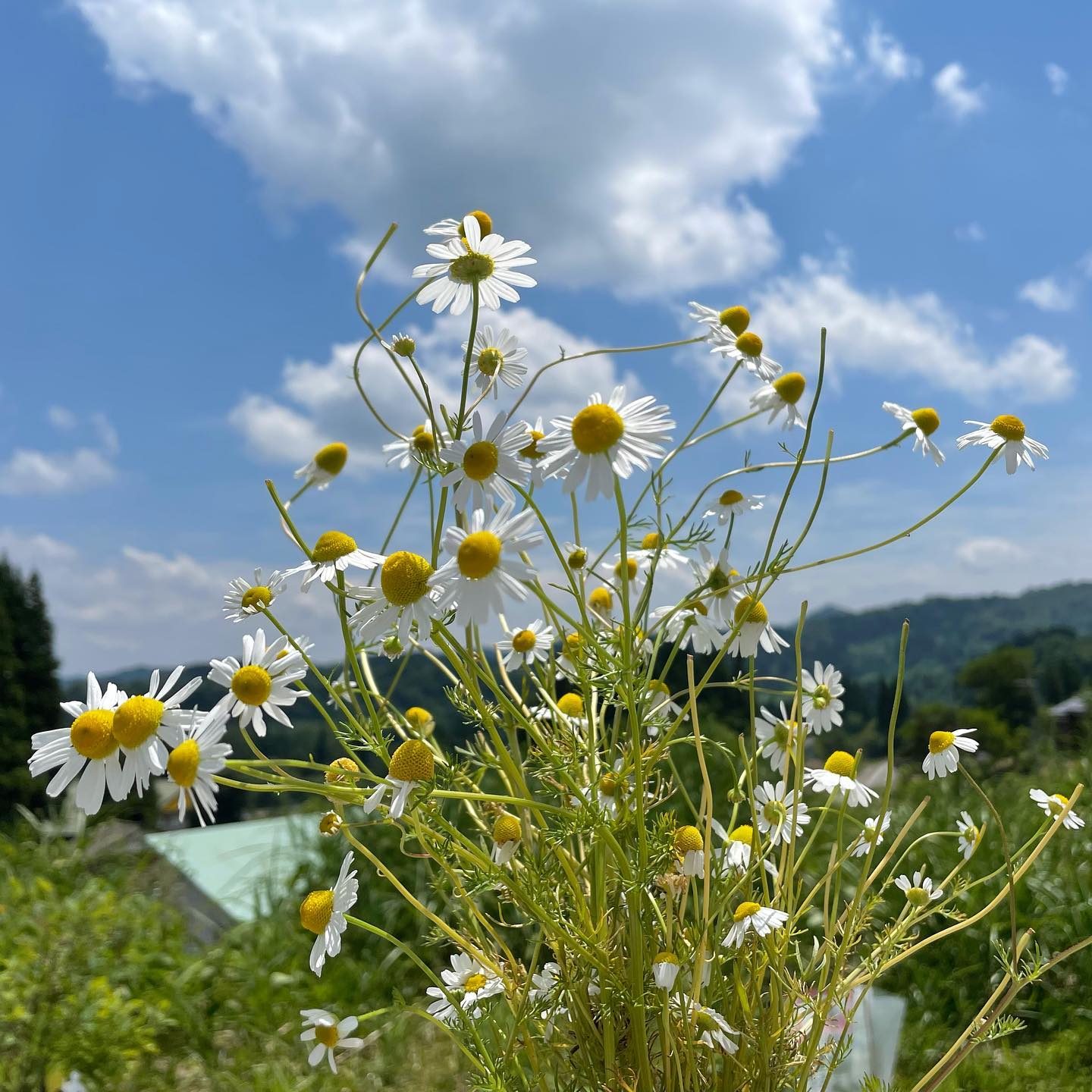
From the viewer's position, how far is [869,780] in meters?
1.51

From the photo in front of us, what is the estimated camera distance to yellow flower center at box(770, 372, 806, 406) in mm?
890

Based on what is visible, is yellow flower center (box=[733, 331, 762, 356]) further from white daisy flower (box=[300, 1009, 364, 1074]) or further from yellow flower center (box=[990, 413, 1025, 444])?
white daisy flower (box=[300, 1009, 364, 1074])

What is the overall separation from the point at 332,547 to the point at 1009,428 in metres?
0.75

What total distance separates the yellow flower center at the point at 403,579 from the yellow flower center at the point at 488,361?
0.28m

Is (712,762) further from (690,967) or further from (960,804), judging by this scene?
(690,967)

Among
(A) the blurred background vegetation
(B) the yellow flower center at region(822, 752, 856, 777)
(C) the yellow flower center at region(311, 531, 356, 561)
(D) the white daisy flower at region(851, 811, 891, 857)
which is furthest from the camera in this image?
(A) the blurred background vegetation

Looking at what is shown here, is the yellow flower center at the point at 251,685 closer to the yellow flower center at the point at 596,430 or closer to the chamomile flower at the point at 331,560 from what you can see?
the chamomile flower at the point at 331,560

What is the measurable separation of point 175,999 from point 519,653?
2.15 metres

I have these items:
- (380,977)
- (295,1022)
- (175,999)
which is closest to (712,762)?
(380,977)

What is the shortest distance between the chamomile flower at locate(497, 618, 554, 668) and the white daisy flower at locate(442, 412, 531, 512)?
31 centimetres

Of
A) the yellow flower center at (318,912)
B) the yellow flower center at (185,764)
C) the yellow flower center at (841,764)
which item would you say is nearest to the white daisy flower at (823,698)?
the yellow flower center at (841,764)

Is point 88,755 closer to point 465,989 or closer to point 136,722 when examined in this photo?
point 136,722

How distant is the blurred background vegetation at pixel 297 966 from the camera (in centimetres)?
205

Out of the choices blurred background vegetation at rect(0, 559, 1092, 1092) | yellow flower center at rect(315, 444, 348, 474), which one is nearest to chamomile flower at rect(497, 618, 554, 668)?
blurred background vegetation at rect(0, 559, 1092, 1092)
